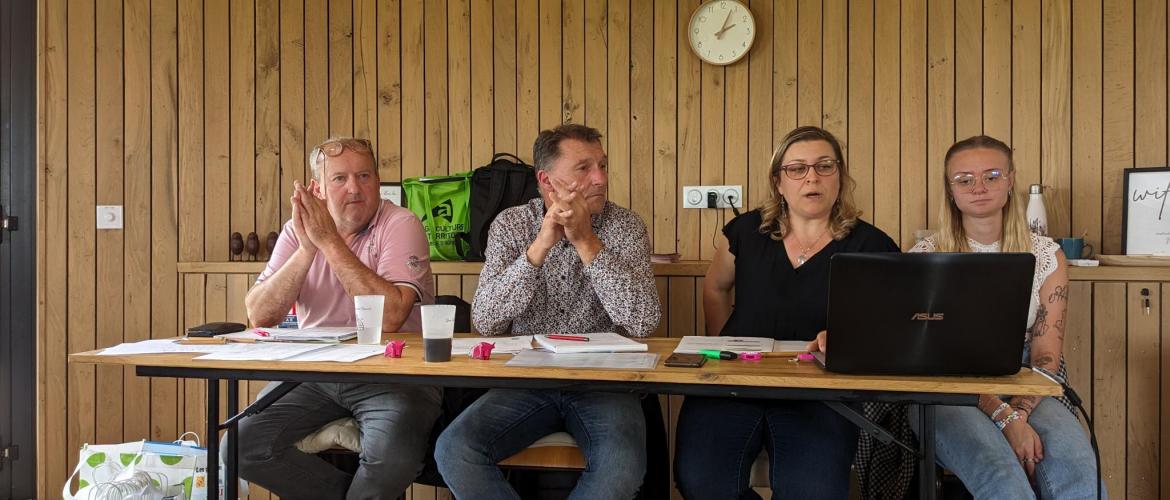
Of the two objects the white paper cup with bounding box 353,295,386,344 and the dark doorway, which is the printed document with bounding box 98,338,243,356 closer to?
the white paper cup with bounding box 353,295,386,344

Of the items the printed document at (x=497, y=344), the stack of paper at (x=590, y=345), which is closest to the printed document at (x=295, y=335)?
the printed document at (x=497, y=344)

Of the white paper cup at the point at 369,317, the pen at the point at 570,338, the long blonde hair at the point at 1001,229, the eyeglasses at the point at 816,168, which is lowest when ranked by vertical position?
the pen at the point at 570,338

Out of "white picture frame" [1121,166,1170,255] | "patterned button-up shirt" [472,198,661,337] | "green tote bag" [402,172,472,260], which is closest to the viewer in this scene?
"patterned button-up shirt" [472,198,661,337]

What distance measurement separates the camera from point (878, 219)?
3082 millimetres

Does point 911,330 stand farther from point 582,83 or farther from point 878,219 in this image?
point 582,83

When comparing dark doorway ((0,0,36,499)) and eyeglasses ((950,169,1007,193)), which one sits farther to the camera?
dark doorway ((0,0,36,499))

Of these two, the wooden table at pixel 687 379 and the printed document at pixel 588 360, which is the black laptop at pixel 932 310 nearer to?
the wooden table at pixel 687 379

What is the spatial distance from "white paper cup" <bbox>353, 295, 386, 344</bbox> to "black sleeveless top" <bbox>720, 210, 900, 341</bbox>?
3.14ft

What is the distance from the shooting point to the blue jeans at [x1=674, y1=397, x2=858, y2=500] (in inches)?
66.8

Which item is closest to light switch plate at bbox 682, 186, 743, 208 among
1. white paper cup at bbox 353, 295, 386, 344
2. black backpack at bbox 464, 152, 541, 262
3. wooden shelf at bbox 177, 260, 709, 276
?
wooden shelf at bbox 177, 260, 709, 276

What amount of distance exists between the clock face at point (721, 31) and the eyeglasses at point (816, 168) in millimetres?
1107

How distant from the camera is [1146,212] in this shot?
9.18ft

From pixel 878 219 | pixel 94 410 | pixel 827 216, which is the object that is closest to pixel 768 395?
pixel 827 216

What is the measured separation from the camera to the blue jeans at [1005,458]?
5.60 feet
